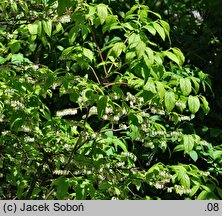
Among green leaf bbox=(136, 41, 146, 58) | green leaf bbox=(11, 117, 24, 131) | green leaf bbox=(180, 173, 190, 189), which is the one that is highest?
green leaf bbox=(136, 41, 146, 58)

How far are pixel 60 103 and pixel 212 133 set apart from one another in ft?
5.15

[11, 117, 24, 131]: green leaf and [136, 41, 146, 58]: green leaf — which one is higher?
[136, 41, 146, 58]: green leaf

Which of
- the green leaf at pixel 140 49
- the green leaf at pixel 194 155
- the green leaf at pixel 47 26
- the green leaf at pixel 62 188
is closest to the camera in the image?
the green leaf at pixel 140 49

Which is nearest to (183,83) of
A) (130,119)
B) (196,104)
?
(196,104)

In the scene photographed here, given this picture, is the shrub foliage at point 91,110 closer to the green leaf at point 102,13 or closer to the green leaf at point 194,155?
the green leaf at point 102,13

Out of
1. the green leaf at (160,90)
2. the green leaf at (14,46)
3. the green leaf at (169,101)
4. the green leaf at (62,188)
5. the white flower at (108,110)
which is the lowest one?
the green leaf at (62,188)

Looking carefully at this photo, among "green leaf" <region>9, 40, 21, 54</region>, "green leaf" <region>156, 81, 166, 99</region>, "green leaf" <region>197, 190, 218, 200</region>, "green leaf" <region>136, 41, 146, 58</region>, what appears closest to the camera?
"green leaf" <region>136, 41, 146, 58</region>

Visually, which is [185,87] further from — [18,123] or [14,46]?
[14,46]

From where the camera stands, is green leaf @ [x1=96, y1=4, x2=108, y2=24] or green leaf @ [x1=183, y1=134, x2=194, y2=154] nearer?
green leaf @ [x1=96, y1=4, x2=108, y2=24]

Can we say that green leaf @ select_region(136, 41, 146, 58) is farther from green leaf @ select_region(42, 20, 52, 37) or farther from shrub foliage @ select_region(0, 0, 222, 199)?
green leaf @ select_region(42, 20, 52, 37)

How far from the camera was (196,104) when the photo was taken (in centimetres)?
295

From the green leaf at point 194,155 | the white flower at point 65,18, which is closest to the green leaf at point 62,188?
the white flower at point 65,18

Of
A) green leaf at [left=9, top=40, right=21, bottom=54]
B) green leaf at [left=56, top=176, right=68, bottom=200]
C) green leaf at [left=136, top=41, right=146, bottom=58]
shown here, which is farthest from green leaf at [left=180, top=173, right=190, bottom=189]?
green leaf at [left=9, top=40, right=21, bottom=54]

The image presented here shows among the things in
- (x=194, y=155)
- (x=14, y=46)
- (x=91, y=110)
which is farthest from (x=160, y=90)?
(x=194, y=155)
